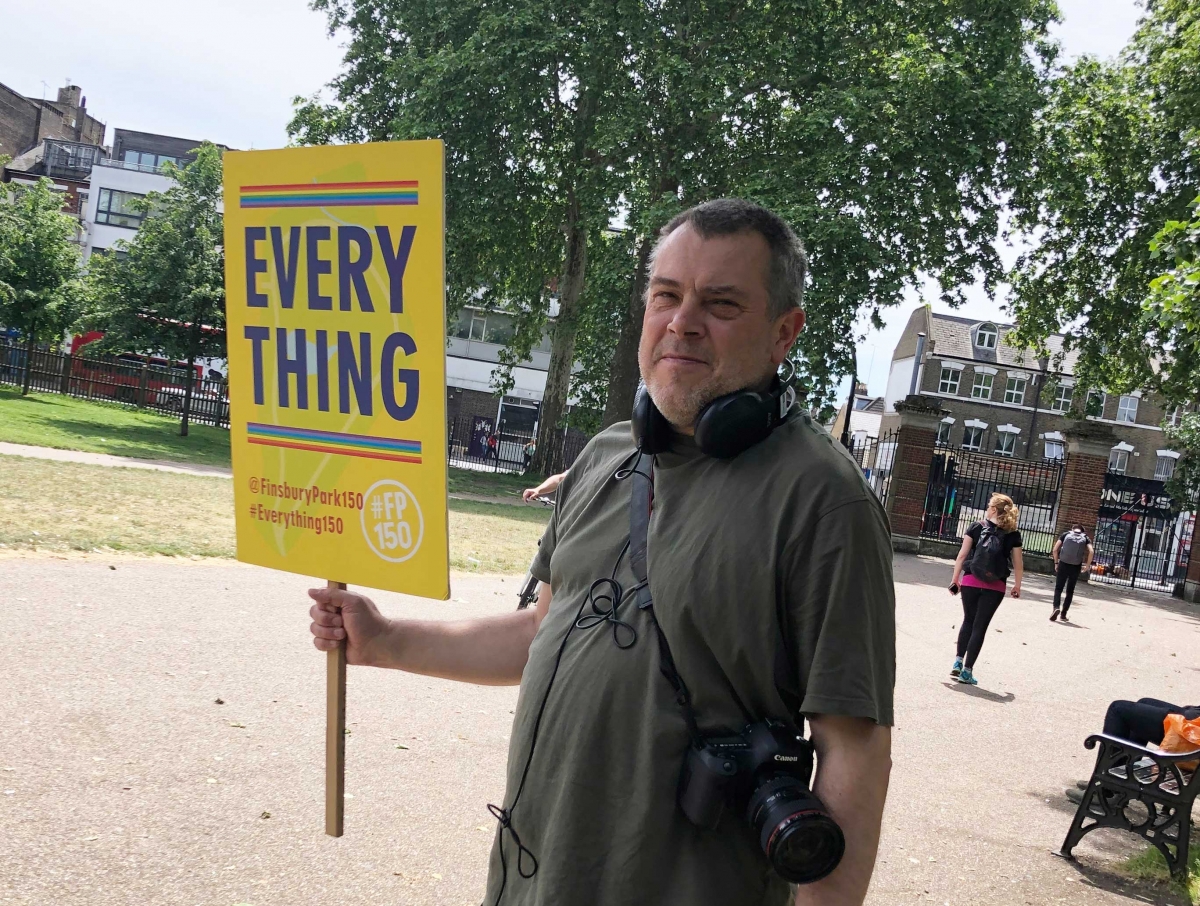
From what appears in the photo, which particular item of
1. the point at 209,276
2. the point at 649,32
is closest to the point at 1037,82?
the point at 649,32

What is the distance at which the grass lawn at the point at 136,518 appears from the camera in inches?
418

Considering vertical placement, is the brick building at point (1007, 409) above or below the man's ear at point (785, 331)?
above

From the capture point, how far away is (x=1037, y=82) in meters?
24.0

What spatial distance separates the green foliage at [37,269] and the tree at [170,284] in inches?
465

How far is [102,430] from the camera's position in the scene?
25406mm

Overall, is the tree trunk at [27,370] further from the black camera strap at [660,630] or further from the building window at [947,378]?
the building window at [947,378]

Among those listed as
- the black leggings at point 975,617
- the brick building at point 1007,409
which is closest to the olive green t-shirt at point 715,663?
the black leggings at point 975,617

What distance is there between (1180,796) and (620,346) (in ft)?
65.5

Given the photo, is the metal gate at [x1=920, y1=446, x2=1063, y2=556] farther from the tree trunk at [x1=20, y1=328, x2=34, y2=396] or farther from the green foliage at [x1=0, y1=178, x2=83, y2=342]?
the green foliage at [x1=0, y1=178, x2=83, y2=342]

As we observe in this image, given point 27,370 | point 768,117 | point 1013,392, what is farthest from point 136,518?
point 1013,392

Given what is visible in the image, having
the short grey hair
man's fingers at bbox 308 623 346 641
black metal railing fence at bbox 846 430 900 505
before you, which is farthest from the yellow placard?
black metal railing fence at bbox 846 430 900 505

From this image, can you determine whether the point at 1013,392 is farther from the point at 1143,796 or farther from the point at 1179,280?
the point at 1143,796

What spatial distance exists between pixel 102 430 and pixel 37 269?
1531 centimetres

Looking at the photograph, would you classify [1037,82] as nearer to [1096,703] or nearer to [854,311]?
[854,311]
